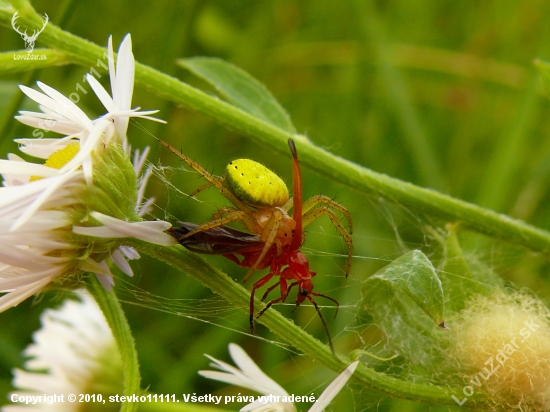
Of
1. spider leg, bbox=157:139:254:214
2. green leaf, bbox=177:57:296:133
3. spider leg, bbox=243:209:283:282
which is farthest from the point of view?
green leaf, bbox=177:57:296:133

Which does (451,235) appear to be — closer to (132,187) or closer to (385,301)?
(385,301)

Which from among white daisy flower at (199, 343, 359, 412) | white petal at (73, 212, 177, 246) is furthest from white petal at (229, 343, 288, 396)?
white petal at (73, 212, 177, 246)

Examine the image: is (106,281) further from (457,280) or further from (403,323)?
(457,280)

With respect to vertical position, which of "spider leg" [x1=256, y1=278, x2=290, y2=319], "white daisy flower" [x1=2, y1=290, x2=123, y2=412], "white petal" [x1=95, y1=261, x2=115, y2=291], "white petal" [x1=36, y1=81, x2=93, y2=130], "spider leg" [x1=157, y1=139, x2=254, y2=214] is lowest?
"white daisy flower" [x1=2, y1=290, x2=123, y2=412]

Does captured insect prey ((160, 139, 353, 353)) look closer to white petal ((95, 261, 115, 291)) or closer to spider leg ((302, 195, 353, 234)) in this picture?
spider leg ((302, 195, 353, 234))

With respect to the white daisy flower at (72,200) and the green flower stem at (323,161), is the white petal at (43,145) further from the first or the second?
the green flower stem at (323,161)

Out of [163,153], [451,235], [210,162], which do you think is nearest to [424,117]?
[210,162]

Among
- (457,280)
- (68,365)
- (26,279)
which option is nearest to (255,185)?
(26,279)
